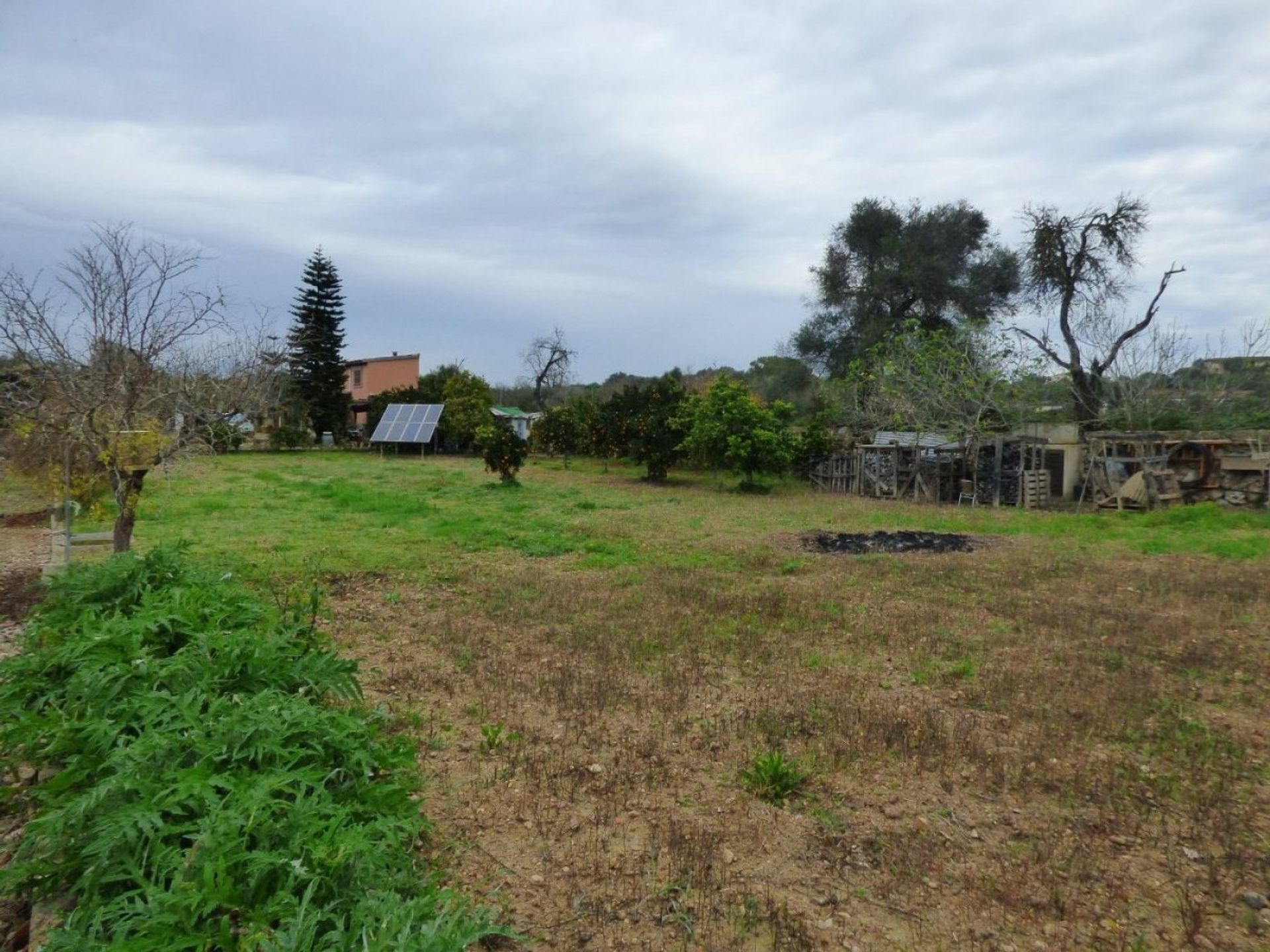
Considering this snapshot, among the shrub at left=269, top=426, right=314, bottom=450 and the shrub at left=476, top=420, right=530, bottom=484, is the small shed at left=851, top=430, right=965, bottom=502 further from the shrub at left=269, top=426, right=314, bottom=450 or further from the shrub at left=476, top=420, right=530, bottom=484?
the shrub at left=269, top=426, right=314, bottom=450

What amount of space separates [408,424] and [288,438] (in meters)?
5.41

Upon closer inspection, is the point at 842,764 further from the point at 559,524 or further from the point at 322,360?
the point at 322,360

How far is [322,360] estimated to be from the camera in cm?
3578

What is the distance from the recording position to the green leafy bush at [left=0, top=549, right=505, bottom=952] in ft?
6.43

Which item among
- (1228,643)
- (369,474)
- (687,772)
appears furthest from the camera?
(369,474)

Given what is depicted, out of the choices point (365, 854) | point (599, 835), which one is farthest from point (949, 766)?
point (365, 854)

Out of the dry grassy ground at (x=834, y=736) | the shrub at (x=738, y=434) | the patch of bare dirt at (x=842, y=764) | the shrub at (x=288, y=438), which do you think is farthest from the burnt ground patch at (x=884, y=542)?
the shrub at (x=288, y=438)

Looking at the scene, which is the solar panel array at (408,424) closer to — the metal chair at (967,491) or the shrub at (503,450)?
the shrub at (503,450)

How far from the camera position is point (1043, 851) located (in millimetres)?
3191

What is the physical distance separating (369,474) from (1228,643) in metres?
21.1

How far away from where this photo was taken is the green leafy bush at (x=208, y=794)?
6.43 ft

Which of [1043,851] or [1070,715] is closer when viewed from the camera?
[1043,851]

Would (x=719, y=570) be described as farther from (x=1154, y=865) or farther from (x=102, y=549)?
(x=102, y=549)

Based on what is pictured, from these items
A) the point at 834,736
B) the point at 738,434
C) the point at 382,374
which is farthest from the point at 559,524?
the point at 382,374
